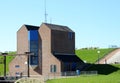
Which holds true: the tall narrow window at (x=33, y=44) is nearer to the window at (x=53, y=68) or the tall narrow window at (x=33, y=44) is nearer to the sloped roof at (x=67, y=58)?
the window at (x=53, y=68)

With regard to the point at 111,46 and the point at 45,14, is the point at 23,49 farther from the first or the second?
the point at 111,46

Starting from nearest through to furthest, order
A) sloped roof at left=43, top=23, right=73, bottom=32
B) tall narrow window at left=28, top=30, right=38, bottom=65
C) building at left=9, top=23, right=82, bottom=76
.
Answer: building at left=9, top=23, right=82, bottom=76 < sloped roof at left=43, top=23, right=73, bottom=32 < tall narrow window at left=28, top=30, right=38, bottom=65

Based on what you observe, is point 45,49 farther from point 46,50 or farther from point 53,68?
point 53,68

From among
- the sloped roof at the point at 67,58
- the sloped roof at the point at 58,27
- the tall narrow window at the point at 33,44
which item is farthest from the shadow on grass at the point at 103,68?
the tall narrow window at the point at 33,44

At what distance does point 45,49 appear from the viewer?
6638 cm

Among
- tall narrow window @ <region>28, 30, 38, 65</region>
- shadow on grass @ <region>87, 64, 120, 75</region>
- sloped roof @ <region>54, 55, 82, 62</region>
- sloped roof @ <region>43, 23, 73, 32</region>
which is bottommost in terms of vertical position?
shadow on grass @ <region>87, 64, 120, 75</region>

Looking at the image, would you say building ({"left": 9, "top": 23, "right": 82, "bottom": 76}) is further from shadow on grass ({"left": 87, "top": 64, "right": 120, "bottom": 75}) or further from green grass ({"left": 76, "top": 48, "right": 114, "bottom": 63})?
green grass ({"left": 76, "top": 48, "right": 114, "bottom": 63})

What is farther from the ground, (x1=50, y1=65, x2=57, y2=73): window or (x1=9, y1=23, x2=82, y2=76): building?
(x1=9, y1=23, x2=82, y2=76): building

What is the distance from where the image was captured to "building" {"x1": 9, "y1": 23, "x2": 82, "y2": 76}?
65250 millimetres

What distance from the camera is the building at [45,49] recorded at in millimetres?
65250

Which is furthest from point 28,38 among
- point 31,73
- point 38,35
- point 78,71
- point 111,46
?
point 111,46

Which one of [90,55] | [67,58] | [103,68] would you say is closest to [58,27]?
[67,58]

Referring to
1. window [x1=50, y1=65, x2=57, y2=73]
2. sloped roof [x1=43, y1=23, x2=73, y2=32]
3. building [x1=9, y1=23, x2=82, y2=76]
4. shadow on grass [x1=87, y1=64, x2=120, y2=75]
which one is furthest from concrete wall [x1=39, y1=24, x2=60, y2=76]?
shadow on grass [x1=87, y1=64, x2=120, y2=75]

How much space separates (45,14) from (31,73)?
13.7 meters
